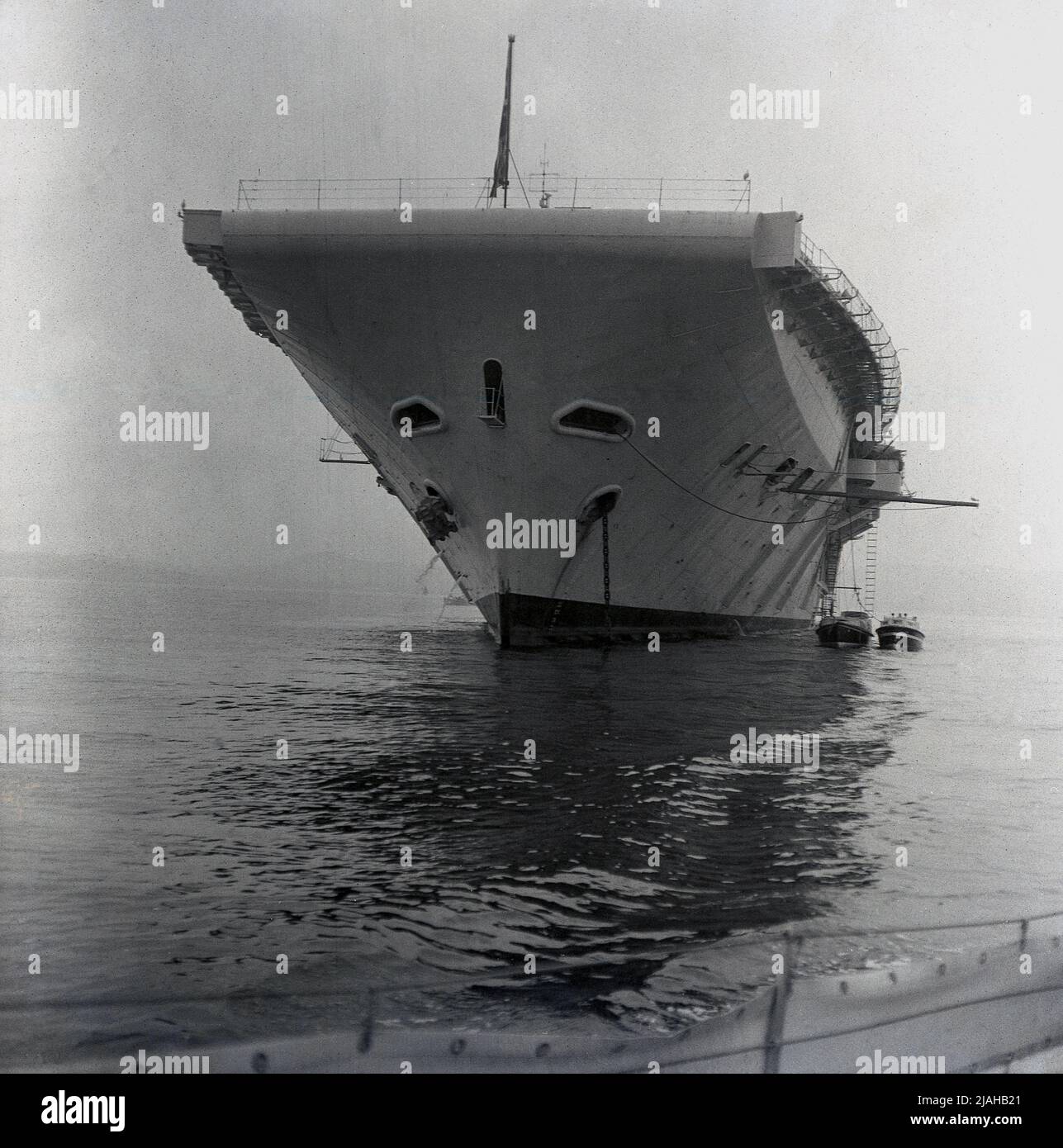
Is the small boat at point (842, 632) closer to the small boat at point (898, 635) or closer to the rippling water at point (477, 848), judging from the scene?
the small boat at point (898, 635)

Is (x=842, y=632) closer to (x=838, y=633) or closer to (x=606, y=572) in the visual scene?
(x=838, y=633)

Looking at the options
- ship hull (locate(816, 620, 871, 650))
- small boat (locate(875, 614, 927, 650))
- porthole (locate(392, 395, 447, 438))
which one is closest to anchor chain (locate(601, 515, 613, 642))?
porthole (locate(392, 395, 447, 438))

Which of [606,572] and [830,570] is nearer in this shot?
[606,572]

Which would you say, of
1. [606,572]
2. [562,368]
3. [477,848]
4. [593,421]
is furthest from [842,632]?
[477,848]

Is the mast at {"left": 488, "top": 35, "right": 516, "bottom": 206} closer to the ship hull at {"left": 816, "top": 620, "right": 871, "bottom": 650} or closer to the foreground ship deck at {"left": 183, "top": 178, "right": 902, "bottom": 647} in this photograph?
the foreground ship deck at {"left": 183, "top": 178, "right": 902, "bottom": 647}

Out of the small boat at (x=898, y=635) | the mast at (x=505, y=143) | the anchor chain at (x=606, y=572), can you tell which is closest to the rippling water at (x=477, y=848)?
the anchor chain at (x=606, y=572)

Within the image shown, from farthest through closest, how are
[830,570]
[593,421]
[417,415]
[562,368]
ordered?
[830,570]
[417,415]
[593,421]
[562,368]

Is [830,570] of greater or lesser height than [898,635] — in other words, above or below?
above
